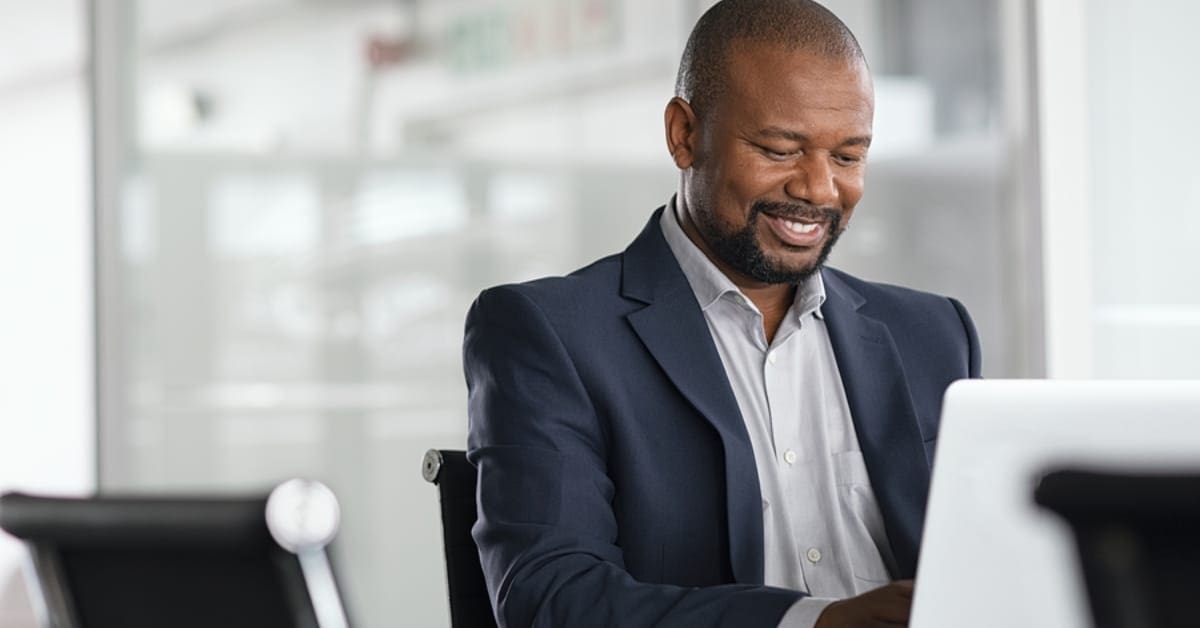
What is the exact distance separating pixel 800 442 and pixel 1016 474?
0.86 metres

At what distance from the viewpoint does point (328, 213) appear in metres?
3.65

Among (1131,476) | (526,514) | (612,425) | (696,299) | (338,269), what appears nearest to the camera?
(1131,476)

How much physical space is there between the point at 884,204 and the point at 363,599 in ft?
4.88

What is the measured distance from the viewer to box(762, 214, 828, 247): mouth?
1.77 meters

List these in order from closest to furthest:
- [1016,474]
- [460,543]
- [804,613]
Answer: [1016,474]
[804,613]
[460,543]

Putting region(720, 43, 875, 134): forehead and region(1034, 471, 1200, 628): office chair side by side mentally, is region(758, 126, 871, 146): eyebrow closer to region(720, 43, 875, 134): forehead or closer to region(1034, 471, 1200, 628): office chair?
region(720, 43, 875, 134): forehead

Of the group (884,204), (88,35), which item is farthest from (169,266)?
(884,204)

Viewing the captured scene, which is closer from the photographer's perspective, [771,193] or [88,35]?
[771,193]

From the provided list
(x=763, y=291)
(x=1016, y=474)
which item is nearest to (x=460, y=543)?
(x=763, y=291)

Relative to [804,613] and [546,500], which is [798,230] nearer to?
[546,500]

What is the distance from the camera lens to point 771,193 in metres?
1.77

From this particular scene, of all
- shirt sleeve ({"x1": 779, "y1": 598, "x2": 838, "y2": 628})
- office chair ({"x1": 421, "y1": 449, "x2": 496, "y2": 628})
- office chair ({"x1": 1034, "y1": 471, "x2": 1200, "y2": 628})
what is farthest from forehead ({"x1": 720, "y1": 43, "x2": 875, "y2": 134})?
office chair ({"x1": 1034, "y1": 471, "x2": 1200, "y2": 628})

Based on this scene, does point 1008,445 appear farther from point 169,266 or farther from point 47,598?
point 169,266

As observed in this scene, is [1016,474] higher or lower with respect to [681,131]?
lower
